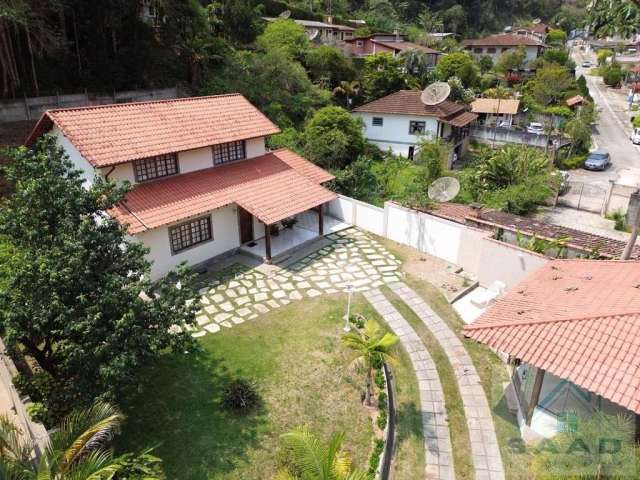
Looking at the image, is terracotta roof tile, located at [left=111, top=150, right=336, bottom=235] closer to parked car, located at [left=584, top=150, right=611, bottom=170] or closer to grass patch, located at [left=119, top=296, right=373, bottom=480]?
grass patch, located at [left=119, top=296, right=373, bottom=480]

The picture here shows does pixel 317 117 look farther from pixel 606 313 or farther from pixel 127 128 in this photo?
pixel 606 313

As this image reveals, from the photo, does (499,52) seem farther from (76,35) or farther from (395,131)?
(76,35)

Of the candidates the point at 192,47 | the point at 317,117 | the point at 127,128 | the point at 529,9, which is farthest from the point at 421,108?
the point at 529,9

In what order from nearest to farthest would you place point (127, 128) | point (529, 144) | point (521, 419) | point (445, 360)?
point (521, 419)
point (445, 360)
point (127, 128)
point (529, 144)

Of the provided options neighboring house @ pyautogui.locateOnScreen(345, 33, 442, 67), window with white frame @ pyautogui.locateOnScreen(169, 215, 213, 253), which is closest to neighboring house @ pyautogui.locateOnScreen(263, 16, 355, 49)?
neighboring house @ pyautogui.locateOnScreen(345, 33, 442, 67)

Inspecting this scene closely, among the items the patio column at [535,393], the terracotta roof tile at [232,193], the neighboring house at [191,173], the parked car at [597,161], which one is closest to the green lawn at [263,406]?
the patio column at [535,393]

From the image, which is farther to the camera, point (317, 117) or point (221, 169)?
point (317, 117)

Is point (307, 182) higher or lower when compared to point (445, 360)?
higher
